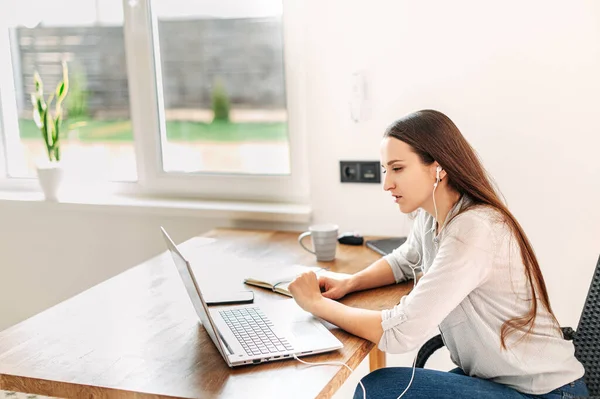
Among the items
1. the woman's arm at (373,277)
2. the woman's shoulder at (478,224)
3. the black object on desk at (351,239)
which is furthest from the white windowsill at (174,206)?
the woman's shoulder at (478,224)

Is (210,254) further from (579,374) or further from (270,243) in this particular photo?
(579,374)

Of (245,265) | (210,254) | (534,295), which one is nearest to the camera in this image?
(534,295)

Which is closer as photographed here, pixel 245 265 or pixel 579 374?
pixel 579 374

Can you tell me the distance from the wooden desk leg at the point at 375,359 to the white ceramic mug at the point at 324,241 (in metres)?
0.35

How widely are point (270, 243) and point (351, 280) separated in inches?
22.8

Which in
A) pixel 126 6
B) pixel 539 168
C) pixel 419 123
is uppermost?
pixel 126 6

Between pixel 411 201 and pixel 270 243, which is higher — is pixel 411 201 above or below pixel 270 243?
above

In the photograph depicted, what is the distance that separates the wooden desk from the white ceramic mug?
0.03m

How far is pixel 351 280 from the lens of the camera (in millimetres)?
1961

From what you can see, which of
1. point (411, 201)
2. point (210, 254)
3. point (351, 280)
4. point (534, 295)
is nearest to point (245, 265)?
point (210, 254)

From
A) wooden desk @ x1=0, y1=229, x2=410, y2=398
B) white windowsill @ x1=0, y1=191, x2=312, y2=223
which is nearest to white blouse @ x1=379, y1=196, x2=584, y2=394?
wooden desk @ x1=0, y1=229, x2=410, y2=398

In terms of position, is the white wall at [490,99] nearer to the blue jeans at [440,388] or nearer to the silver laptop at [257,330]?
→ the blue jeans at [440,388]

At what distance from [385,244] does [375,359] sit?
36cm

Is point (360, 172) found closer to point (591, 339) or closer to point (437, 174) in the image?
point (437, 174)
